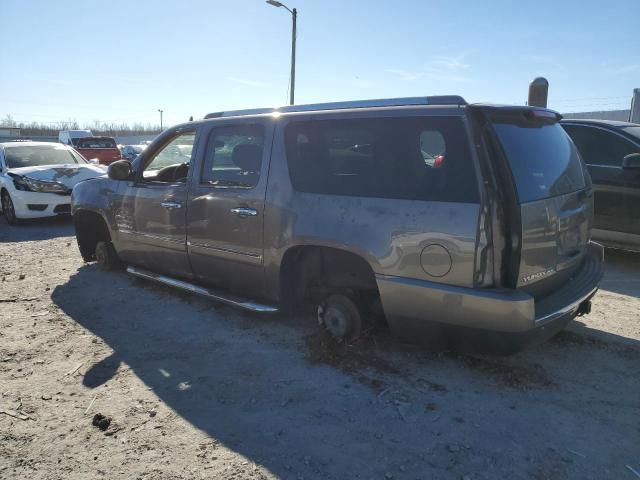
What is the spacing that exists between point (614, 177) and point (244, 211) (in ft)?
15.4

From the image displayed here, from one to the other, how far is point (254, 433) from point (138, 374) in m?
1.14

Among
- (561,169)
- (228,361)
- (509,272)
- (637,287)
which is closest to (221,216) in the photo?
(228,361)

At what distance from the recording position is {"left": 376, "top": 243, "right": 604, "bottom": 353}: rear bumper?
2.82m

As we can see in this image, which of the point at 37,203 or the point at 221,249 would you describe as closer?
the point at 221,249

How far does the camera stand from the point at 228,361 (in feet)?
11.9

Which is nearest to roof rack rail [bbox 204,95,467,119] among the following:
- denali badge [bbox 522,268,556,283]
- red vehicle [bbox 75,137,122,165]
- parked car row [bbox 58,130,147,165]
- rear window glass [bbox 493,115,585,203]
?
rear window glass [bbox 493,115,585,203]

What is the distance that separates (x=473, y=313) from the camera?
2900 millimetres

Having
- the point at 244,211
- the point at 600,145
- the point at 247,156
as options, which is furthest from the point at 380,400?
the point at 600,145

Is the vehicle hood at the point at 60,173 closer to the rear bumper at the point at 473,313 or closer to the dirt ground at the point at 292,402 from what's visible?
the dirt ground at the point at 292,402

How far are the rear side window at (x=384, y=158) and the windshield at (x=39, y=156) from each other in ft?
28.6

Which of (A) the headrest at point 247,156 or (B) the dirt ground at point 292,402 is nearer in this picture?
(B) the dirt ground at point 292,402

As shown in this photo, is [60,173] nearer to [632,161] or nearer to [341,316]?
[341,316]

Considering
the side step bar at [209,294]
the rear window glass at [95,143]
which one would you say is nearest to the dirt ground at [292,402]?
the side step bar at [209,294]

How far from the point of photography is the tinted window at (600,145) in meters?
6.12
